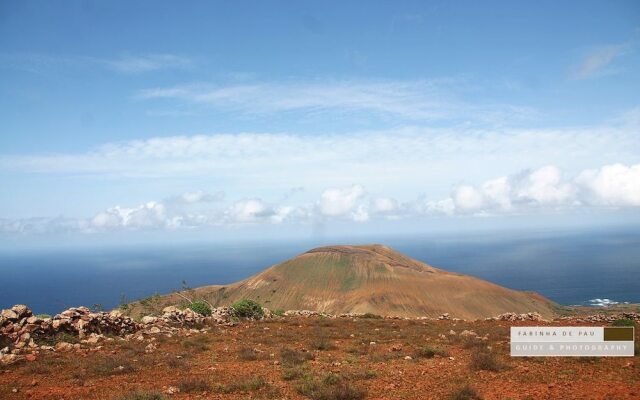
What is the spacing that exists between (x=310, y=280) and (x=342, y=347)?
71.2 m

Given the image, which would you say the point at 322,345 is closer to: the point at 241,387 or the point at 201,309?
the point at 241,387

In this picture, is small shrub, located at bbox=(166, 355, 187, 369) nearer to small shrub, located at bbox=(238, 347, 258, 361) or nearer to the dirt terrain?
the dirt terrain

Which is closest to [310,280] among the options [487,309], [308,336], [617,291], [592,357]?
[487,309]

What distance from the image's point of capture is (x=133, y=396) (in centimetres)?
980

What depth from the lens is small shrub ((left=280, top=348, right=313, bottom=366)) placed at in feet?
45.6

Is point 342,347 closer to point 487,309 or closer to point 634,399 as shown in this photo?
point 634,399

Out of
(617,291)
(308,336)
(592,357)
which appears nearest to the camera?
(592,357)

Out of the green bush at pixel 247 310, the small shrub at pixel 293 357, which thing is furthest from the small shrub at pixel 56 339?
the green bush at pixel 247 310

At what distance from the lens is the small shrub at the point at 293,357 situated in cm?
1390

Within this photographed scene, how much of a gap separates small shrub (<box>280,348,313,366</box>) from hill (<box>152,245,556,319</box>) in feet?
185

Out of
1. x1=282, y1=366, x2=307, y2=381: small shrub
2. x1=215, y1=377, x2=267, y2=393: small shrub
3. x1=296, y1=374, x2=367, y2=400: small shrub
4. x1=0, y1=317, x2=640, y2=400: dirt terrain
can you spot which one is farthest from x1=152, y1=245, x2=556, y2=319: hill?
x1=215, y1=377, x2=267, y2=393: small shrub

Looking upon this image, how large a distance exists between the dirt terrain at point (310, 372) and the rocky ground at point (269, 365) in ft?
0.12

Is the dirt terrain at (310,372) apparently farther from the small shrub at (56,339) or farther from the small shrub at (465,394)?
the small shrub at (56,339)

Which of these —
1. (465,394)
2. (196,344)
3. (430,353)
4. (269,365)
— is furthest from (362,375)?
(196,344)
